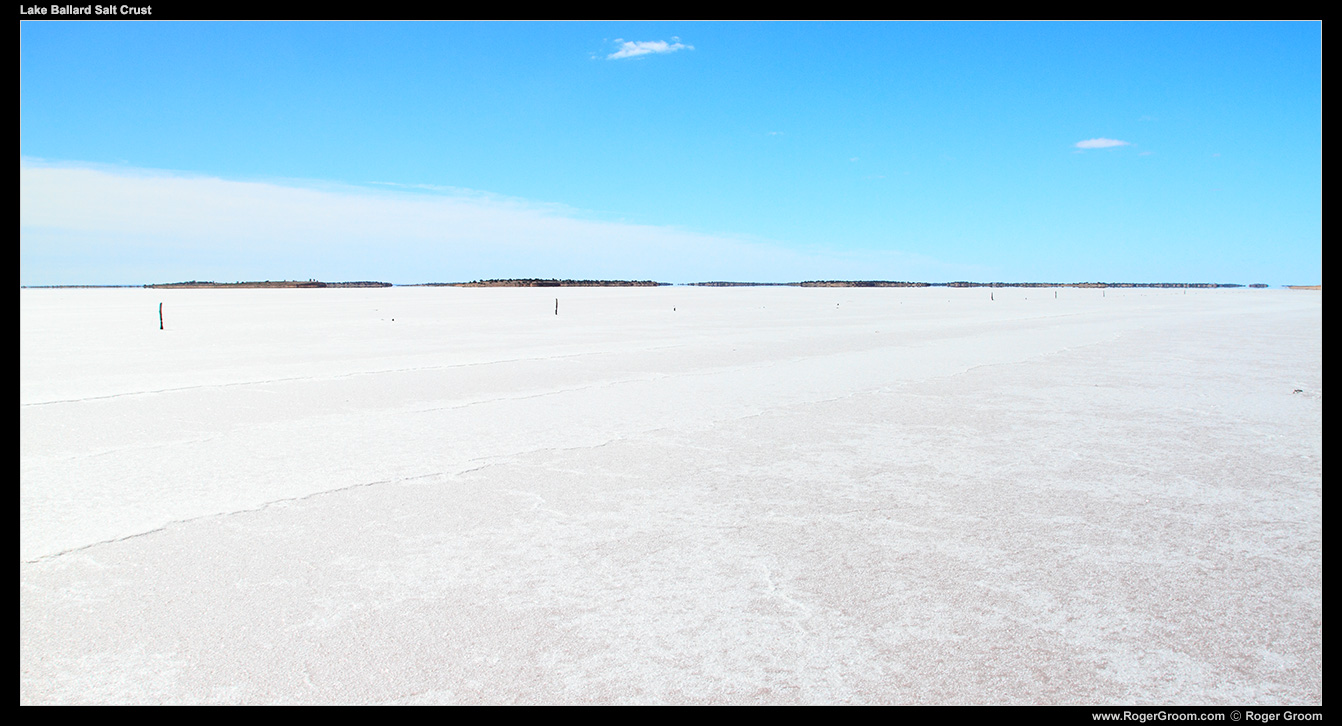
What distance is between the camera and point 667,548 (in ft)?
15.8

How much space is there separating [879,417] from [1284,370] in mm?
9943

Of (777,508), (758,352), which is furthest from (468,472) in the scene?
(758,352)

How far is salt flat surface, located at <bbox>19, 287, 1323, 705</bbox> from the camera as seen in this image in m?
Answer: 3.32

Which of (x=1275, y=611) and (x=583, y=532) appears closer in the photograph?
(x=1275, y=611)

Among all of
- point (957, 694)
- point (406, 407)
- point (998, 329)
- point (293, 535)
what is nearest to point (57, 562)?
point (293, 535)

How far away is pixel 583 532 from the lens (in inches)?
201

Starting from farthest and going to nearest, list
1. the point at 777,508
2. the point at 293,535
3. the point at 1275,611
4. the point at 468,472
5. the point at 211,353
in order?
the point at 211,353 → the point at 468,472 → the point at 777,508 → the point at 293,535 → the point at 1275,611

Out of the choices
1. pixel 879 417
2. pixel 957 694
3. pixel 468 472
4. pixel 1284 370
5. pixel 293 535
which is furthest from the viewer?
pixel 1284 370

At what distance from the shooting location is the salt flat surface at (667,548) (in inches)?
131

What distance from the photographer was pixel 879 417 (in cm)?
939
